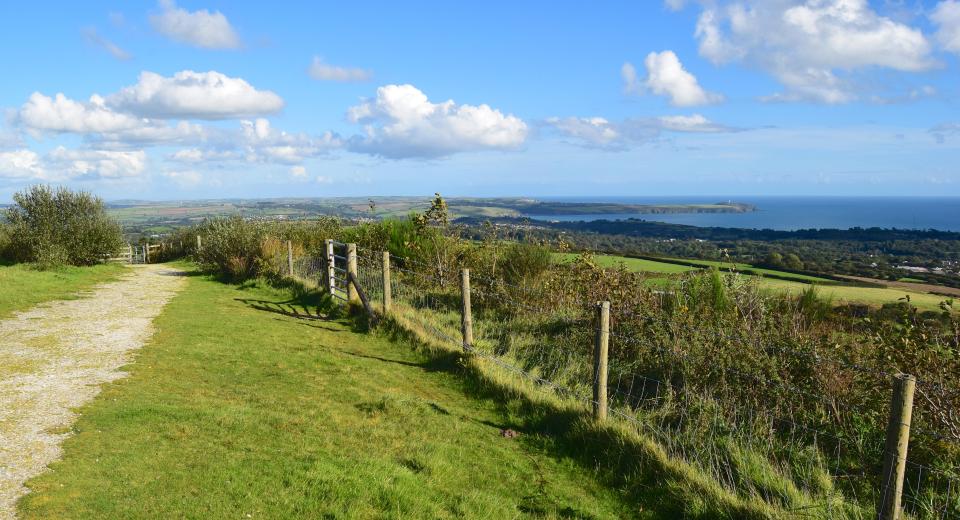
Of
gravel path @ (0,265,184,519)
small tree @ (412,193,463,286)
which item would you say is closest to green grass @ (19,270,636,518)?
gravel path @ (0,265,184,519)

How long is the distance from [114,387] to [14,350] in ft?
10.6

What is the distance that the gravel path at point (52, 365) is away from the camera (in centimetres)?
510

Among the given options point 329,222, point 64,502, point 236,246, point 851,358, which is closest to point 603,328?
point 851,358

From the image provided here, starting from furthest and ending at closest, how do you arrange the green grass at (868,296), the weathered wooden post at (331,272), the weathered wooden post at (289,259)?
the weathered wooden post at (289,259)
the weathered wooden post at (331,272)
the green grass at (868,296)

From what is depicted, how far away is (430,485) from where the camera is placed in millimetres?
5254

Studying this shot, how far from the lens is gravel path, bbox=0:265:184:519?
5.10 meters

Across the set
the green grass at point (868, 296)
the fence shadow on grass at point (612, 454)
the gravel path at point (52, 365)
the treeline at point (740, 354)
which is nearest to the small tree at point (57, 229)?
the gravel path at point (52, 365)

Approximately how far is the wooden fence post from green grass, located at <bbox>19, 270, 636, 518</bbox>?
0.67 m

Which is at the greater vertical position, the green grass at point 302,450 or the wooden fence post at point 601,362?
the wooden fence post at point 601,362

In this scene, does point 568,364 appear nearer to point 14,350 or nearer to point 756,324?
point 756,324

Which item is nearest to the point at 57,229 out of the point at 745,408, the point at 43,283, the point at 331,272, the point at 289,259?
the point at 43,283

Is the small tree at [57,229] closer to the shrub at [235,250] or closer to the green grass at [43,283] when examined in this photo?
the green grass at [43,283]

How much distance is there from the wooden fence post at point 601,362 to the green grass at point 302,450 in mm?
670

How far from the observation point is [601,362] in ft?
21.7
